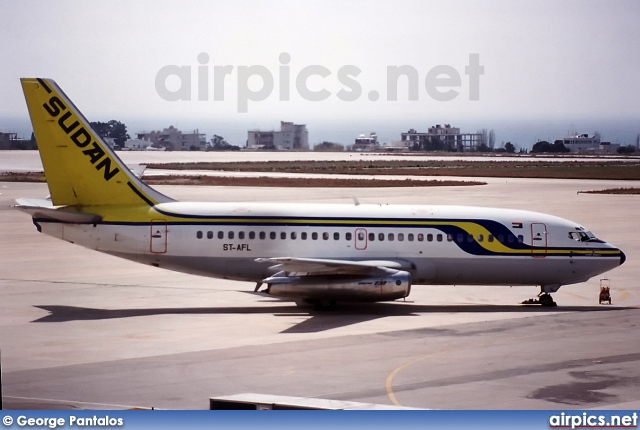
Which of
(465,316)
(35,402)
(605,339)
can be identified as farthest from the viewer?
(465,316)

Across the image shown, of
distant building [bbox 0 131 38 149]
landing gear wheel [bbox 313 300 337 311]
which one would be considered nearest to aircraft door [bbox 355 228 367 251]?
landing gear wheel [bbox 313 300 337 311]

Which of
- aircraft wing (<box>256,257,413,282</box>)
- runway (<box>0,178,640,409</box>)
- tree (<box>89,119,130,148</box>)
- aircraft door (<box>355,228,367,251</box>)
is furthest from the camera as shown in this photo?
tree (<box>89,119,130,148</box>)

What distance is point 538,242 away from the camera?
1550 inches

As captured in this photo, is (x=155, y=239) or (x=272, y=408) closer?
(x=272, y=408)

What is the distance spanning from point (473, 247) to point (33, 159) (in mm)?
69921

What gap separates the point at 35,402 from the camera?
22.4 meters

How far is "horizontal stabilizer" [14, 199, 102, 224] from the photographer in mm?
37062

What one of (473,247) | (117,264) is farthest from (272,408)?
(117,264)

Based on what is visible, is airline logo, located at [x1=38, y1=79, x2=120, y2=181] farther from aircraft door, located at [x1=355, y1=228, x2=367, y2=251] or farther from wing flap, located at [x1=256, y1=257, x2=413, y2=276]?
aircraft door, located at [x1=355, y1=228, x2=367, y2=251]

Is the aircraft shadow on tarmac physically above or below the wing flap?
below

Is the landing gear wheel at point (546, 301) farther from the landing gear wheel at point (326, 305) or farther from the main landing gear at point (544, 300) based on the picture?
the landing gear wheel at point (326, 305)

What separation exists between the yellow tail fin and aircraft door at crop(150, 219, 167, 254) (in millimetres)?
934

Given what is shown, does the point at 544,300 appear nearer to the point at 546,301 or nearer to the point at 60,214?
the point at 546,301

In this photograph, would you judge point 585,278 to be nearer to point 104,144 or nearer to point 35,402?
point 104,144
